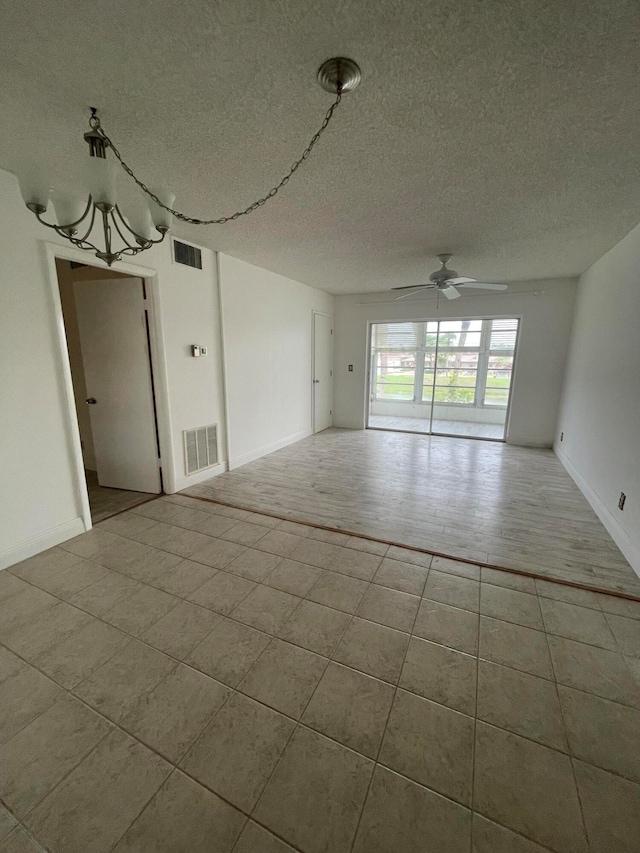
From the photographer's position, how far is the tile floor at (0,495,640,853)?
1.12 m

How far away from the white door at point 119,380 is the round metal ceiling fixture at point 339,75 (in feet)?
8.24

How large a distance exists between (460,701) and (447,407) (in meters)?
6.77

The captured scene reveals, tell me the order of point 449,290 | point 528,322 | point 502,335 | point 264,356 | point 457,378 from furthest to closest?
point 457,378 → point 502,335 → point 528,322 → point 264,356 → point 449,290

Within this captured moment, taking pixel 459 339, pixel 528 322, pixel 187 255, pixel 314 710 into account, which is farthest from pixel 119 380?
pixel 459 339

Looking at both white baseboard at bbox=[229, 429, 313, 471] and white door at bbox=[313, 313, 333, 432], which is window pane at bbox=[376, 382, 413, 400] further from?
white baseboard at bbox=[229, 429, 313, 471]

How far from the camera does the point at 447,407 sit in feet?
25.3

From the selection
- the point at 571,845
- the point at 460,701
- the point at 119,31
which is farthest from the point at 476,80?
the point at 571,845

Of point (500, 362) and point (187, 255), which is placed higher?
point (187, 255)

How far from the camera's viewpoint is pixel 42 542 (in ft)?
8.57

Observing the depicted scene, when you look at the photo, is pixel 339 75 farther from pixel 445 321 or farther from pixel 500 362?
pixel 500 362

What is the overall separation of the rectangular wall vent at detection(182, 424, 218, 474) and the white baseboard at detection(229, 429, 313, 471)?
350mm

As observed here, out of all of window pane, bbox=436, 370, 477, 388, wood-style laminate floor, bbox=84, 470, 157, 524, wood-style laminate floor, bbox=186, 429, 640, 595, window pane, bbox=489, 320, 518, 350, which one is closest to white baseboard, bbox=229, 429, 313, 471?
wood-style laminate floor, bbox=186, 429, 640, 595

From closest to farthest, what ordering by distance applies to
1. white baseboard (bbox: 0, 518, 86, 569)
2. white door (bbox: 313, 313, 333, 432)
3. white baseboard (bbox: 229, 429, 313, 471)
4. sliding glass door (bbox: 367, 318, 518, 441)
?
white baseboard (bbox: 0, 518, 86, 569)
white baseboard (bbox: 229, 429, 313, 471)
white door (bbox: 313, 313, 333, 432)
sliding glass door (bbox: 367, 318, 518, 441)

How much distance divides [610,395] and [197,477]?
4238 millimetres
